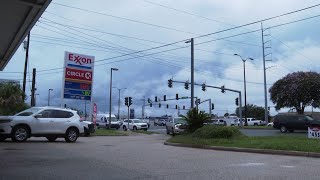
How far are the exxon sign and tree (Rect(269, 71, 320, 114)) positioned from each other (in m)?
37.3

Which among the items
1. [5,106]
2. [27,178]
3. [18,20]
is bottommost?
[27,178]

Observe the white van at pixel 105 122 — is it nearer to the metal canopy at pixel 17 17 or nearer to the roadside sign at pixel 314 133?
the metal canopy at pixel 17 17

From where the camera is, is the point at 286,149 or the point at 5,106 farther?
the point at 5,106

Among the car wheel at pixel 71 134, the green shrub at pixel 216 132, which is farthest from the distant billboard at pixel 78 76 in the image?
the green shrub at pixel 216 132

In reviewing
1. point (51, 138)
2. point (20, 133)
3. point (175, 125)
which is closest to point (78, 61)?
point (175, 125)

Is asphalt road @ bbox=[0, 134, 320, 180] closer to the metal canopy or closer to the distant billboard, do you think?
the metal canopy

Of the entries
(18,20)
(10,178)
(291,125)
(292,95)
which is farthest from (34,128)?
(292,95)

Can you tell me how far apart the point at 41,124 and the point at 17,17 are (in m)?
8.11

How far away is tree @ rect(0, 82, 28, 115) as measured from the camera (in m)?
34.2

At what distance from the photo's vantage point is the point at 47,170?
11.4 metres

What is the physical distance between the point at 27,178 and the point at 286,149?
10.8 meters

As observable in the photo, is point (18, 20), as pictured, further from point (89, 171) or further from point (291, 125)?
point (291, 125)

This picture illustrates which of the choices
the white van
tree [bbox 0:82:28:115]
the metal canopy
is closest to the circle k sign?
tree [bbox 0:82:28:115]

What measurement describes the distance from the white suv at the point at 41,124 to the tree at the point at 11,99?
11551mm
